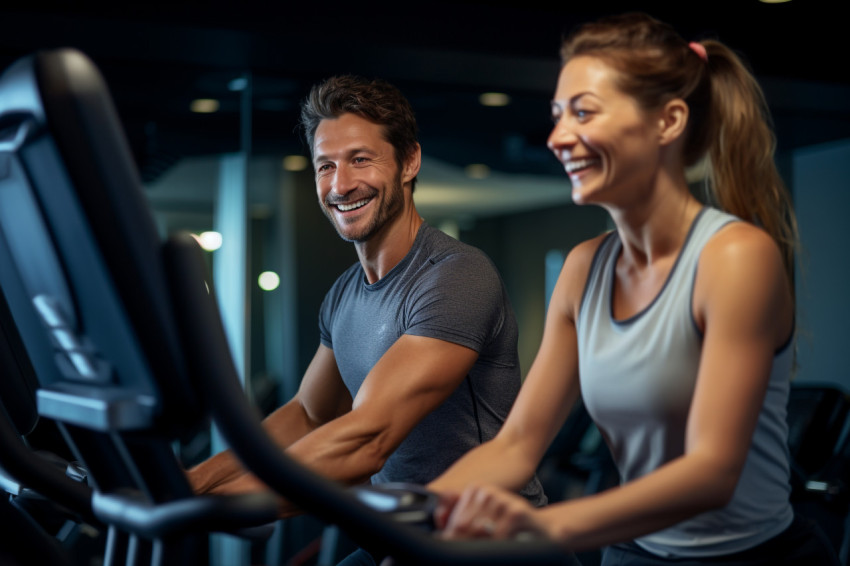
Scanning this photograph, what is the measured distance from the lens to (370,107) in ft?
6.44

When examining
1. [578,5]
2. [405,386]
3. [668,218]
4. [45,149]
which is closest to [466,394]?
[405,386]

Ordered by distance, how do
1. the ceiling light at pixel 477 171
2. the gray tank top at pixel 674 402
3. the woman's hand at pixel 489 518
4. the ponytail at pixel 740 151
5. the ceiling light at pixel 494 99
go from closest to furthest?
1. the woman's hand at pixel 489 518
2. the gray tank top at pixel 674 402
3. the ponytail at pixel 740 151
4. the ceiling light at pixel 494 99
5. the ceiling light at pixel 477 171

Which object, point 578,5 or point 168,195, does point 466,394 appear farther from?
point 168,195

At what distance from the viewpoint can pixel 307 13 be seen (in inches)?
147

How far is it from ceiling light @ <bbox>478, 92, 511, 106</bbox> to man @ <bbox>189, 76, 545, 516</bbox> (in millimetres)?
2662

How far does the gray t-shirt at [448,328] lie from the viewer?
1714 millimetres

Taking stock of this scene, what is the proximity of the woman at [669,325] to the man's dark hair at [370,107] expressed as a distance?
0.73 m

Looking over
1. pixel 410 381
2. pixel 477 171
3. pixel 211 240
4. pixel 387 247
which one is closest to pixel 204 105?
pixel 211 240

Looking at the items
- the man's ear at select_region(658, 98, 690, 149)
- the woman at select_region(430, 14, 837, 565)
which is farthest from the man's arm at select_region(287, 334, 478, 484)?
the man's ear at select_region(658, 98, 690, 149)

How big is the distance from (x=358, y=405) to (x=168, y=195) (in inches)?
126

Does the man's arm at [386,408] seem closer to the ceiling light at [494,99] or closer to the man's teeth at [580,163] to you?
the man's teeth at [580,163]

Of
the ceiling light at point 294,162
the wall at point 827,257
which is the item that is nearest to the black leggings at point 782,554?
the ceiling light at point 294,162

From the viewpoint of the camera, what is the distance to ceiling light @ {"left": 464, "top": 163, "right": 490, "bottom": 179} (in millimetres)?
5461

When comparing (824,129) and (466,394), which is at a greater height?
(466,394)
